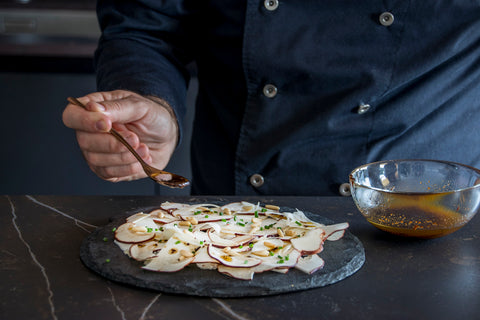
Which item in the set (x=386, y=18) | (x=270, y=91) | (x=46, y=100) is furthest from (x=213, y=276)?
(x=46, y=100)

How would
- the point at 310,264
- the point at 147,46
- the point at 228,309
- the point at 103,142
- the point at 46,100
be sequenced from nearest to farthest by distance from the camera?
the point at 228,309, the point at 310,264, the point at 103,142, the point at 147,46, the point at 46,100

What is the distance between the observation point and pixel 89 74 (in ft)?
7.56

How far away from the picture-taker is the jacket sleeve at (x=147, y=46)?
124 cm

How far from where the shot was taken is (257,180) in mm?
1235

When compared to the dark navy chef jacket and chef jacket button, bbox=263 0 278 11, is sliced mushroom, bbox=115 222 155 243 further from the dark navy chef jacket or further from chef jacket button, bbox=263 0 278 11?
chef jacket button, bbox=263 0 278 11

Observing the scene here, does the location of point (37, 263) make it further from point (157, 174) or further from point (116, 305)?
point (157, 174)

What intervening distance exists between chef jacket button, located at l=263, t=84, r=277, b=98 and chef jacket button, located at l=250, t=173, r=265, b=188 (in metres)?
0.17

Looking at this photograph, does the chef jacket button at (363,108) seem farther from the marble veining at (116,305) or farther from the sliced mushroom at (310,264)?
the marble veining at (116,305)

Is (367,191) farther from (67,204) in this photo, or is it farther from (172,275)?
(67,204)

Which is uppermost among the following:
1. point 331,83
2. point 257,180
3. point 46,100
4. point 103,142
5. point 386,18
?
point 386,18

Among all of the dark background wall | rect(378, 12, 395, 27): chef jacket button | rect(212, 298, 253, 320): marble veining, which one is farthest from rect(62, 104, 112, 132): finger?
the dark background wall

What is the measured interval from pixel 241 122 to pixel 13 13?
158cm

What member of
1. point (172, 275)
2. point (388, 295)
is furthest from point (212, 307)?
point (388, 295)

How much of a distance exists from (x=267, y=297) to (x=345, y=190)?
55 cm
